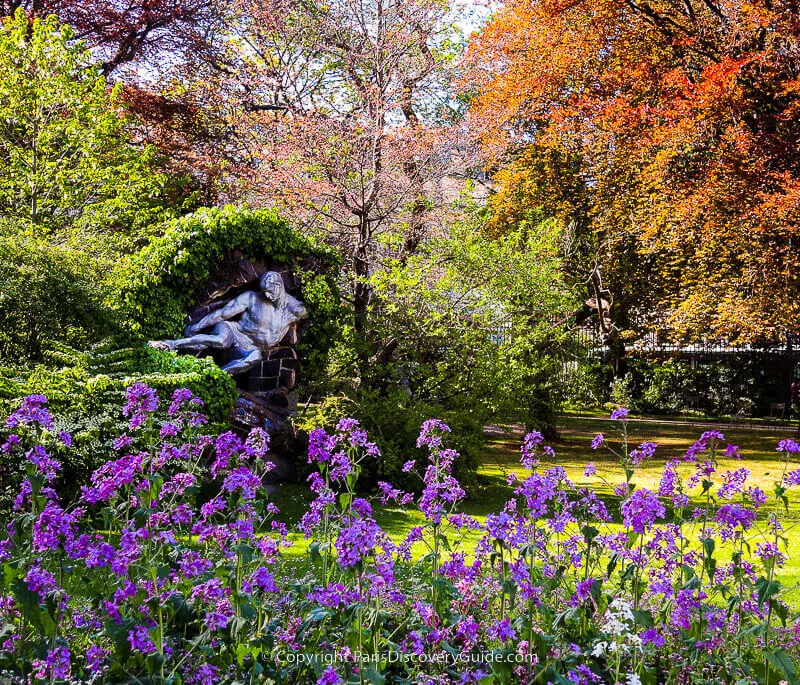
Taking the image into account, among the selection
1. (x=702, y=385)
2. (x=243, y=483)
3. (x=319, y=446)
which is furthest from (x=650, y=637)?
(x=702, y=385)

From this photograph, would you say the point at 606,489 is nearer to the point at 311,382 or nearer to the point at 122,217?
the point at 311,382

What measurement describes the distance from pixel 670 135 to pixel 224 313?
814 cm

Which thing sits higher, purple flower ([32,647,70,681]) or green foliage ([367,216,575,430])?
green foliage ([367,216,575,430])

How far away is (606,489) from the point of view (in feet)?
33.0

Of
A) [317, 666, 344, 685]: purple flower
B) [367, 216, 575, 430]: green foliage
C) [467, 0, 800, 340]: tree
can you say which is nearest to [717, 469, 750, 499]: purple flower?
[317, 666, 344, 685]: purple flower

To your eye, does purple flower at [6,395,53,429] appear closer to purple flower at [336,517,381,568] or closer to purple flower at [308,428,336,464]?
purple flower at [308,428,336,464]

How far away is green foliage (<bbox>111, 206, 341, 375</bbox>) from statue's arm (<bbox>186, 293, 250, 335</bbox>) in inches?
6.5

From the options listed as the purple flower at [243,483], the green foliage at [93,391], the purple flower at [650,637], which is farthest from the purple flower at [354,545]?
the green foliage at [93,391]

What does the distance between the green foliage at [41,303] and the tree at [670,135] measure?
6.04m

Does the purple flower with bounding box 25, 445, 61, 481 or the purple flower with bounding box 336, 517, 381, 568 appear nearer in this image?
the purple flower with bounding box 336, 517, 381, 568

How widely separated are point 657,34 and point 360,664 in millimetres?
14921

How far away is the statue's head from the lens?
924 cm

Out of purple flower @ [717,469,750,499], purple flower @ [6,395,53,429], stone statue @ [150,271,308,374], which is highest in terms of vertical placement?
stone statue @ [150,271,308,374]

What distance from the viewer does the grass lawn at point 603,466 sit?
724 centimetres
